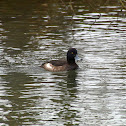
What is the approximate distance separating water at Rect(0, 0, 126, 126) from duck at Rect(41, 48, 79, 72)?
21 centimetres

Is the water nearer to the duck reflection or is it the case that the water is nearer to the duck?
the duck reflection

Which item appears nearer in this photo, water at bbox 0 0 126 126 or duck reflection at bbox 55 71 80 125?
duck reflection at bbox 55 71 80 125

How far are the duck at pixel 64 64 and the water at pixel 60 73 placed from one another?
208 millimetres

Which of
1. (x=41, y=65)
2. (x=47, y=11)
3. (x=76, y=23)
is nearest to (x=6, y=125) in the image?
(x=41, y=65)

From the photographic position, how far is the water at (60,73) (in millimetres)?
10969

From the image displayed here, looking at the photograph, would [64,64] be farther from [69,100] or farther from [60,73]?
[69,100]

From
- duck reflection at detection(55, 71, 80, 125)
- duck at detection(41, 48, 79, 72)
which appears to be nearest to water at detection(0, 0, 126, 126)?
duck reflection at detection(55, 71, 80, 125)

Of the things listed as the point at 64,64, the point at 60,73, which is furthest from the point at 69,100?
the point at 64,64

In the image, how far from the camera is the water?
11.0 metres

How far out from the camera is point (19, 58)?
16.0 meters

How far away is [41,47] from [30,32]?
2.53 metres

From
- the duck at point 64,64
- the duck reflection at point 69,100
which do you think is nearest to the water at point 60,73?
the duck reflection at point 69,100

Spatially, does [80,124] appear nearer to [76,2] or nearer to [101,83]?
[101,83]

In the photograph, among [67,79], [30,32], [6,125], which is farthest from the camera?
[30,32]
